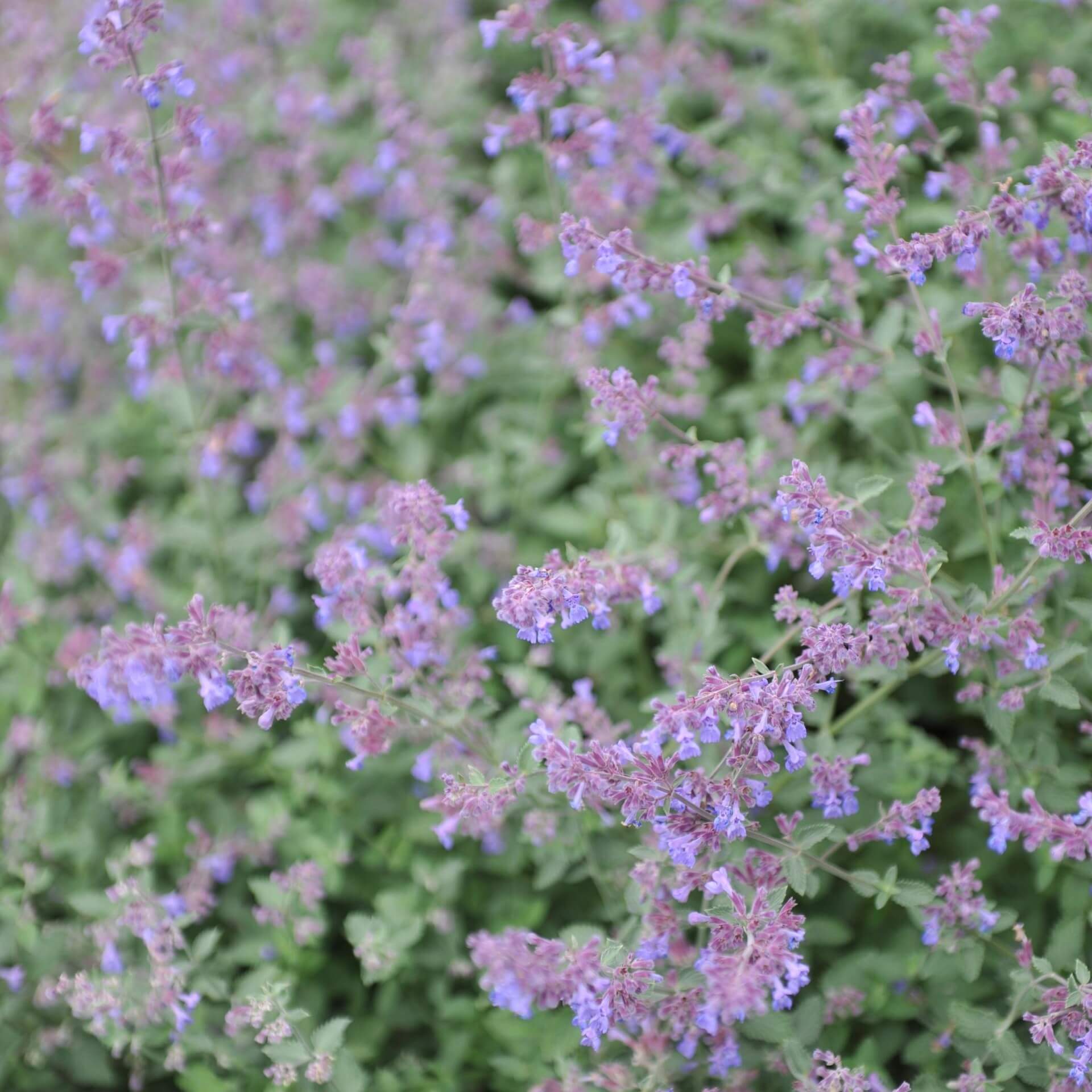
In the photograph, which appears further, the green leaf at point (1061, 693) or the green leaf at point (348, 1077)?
the green leaf at point (348, 1077)

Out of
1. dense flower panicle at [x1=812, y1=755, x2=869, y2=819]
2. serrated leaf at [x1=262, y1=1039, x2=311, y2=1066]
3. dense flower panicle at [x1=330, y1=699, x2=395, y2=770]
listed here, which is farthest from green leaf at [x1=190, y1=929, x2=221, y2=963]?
dense flower panicle at [x1=812, y1=755, x2=869, y2=819]

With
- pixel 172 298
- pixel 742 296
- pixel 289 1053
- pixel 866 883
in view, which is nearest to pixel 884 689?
pixel 866 883

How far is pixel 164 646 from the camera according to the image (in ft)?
9.95

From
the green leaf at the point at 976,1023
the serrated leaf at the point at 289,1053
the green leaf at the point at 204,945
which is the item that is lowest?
the green leaf at the point at 976,1023

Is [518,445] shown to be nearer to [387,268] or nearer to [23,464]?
[387,268]

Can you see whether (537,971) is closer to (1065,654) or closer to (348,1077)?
(348,1077)

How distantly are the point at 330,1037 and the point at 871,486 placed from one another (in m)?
2.30

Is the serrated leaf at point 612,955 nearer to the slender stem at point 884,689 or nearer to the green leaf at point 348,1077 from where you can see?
the green leaf at point 348,1077

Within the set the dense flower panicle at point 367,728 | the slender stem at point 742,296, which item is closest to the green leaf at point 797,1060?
the dense flower panicle at point 367,728

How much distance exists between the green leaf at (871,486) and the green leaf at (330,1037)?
2.19m

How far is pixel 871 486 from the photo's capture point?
10.9 feet

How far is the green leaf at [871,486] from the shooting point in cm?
327

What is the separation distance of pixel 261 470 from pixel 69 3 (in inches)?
134

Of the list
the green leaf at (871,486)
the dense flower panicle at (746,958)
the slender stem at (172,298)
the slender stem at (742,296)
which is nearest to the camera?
the dense flower panicle at (746,958)
